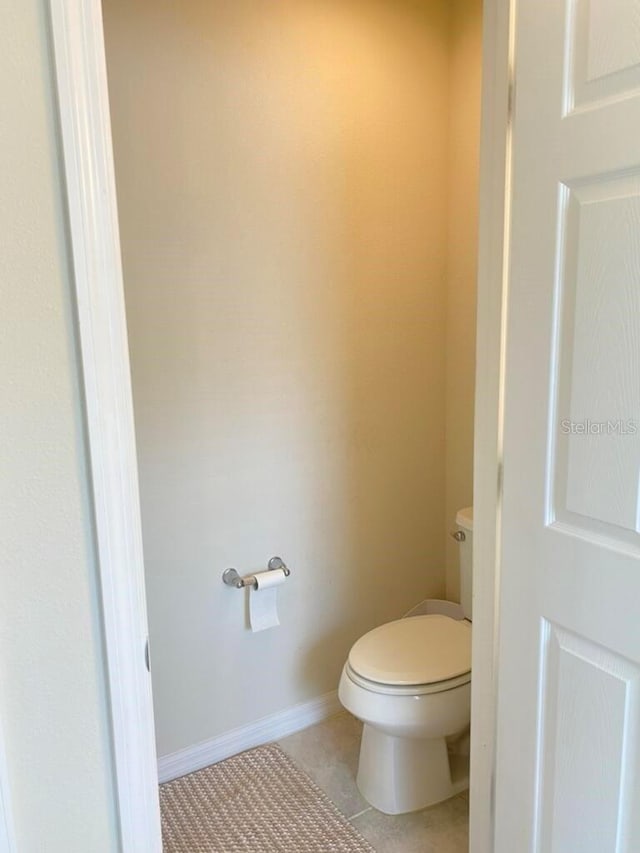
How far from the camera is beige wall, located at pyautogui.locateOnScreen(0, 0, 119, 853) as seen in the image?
2.90ft

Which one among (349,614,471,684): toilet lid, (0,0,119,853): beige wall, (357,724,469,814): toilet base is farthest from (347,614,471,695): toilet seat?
(0,0,119,853): beige wall

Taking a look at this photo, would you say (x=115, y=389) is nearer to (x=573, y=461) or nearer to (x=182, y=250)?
(x=573, y=461)

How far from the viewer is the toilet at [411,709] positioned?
188 cm

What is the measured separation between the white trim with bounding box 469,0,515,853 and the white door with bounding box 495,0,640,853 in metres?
0.04

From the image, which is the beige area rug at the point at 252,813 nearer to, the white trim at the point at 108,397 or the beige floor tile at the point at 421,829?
the beige floor tile at the point at 421,829

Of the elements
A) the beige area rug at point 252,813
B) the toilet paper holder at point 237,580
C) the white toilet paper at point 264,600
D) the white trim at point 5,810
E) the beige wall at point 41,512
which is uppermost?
the beige wall at point 41,512

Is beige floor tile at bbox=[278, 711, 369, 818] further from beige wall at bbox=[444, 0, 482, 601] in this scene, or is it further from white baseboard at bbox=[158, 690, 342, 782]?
beige wall at bbox=[444, 0, 482, 601]

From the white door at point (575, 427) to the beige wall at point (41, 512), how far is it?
32.0 inches

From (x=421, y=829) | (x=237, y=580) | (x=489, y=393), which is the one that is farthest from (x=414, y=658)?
(x=489, y=393)

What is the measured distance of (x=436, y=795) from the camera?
2014mm

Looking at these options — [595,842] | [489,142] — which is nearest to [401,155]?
[489,142]

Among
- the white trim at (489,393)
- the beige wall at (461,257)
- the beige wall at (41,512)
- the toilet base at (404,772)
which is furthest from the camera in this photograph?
the beige wall at (461,257)

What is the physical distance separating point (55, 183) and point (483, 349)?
2.88 feet

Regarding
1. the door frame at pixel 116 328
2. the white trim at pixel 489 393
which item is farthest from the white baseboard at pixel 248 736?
the door frame at pixel 116 328
